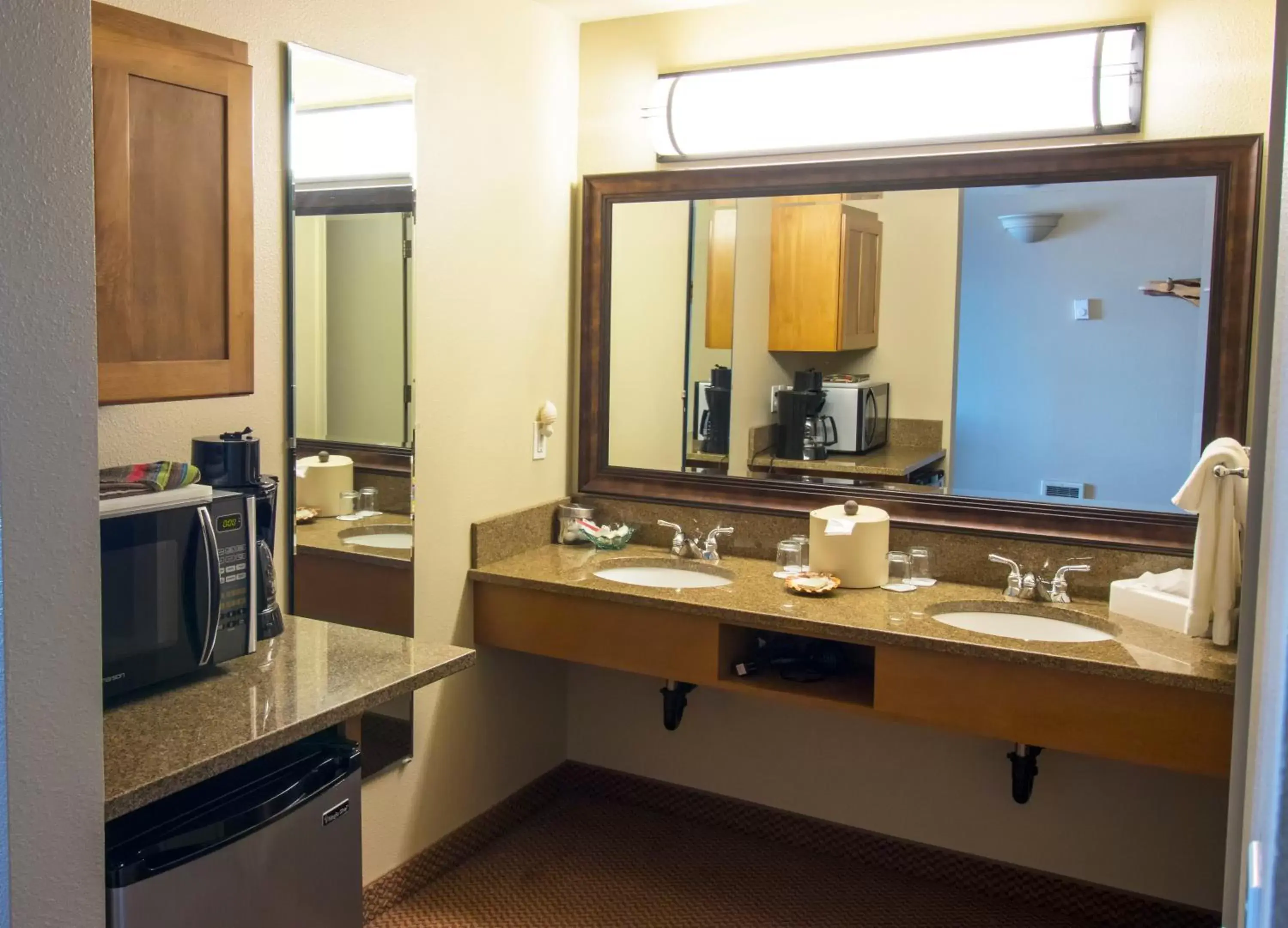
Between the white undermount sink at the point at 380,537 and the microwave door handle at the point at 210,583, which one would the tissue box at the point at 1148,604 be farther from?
the microwave door handle at the point at 210,583

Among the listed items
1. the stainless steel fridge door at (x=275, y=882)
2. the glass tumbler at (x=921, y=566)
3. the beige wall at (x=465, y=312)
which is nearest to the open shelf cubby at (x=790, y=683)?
the glass tumbler at (x=921, y=566)

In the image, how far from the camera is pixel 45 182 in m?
1.15

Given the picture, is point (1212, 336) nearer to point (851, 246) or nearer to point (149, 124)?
point (851, 246)

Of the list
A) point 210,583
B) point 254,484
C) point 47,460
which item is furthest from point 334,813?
point 47,460

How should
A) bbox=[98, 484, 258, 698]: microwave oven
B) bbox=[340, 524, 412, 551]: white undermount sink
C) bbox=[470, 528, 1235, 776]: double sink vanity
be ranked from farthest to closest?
bbox=[340, 524, 412, 551]: white undermount sink, bbox=[470, 528, 1235, 776]: double sink vanity, bbox=[98, 484, 258, 698]: microwave oven

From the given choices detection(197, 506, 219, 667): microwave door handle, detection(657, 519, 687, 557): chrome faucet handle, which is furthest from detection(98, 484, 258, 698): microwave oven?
detection(657, 519, 687, 557): chrome faucet handle

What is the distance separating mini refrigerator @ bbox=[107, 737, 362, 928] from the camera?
1528 mm

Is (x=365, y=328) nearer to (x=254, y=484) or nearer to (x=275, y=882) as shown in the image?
(x=254, y=484)

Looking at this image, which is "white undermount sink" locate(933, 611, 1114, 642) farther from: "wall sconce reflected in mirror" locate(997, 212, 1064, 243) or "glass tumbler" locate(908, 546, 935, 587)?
"wall sconce reflected in mirror" locate(997, 212, 1064, 243)

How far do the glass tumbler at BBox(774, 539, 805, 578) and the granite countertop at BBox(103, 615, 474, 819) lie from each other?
1081 mm

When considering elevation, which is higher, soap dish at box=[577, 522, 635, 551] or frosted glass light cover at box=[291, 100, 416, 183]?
frosted glass light cover at box=[291, 100, 416, 183]

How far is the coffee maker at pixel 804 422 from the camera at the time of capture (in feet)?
9.74

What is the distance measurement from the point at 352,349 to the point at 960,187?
1.49 m

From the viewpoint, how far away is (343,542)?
2535mm
